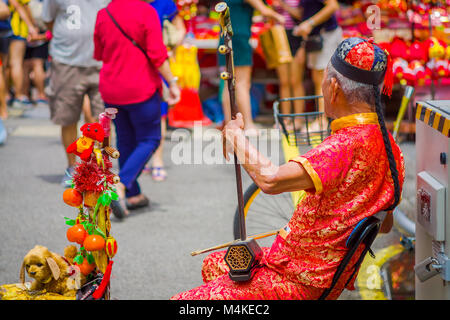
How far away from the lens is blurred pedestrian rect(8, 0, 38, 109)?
29.5 feet

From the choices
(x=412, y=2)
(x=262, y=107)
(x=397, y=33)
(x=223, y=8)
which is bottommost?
(x=262, y=107)

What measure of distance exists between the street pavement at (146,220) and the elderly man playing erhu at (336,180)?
147cm

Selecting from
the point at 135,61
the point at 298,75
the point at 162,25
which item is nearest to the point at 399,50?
the point at 298,75

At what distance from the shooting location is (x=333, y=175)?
2.27 metres

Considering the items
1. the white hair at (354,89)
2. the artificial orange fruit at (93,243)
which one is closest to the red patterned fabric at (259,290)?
the artificial orange fruit at (93,243)

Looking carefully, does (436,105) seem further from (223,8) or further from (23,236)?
(23,236)

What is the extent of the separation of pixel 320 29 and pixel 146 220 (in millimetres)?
3390

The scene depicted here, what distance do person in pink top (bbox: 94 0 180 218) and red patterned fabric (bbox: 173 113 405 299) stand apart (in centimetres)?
272

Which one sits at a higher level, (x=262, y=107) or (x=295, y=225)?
(x=295, y=225)

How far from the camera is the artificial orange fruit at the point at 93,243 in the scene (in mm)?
2758

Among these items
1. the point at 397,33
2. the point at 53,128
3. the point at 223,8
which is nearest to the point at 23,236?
the point at 223,8
